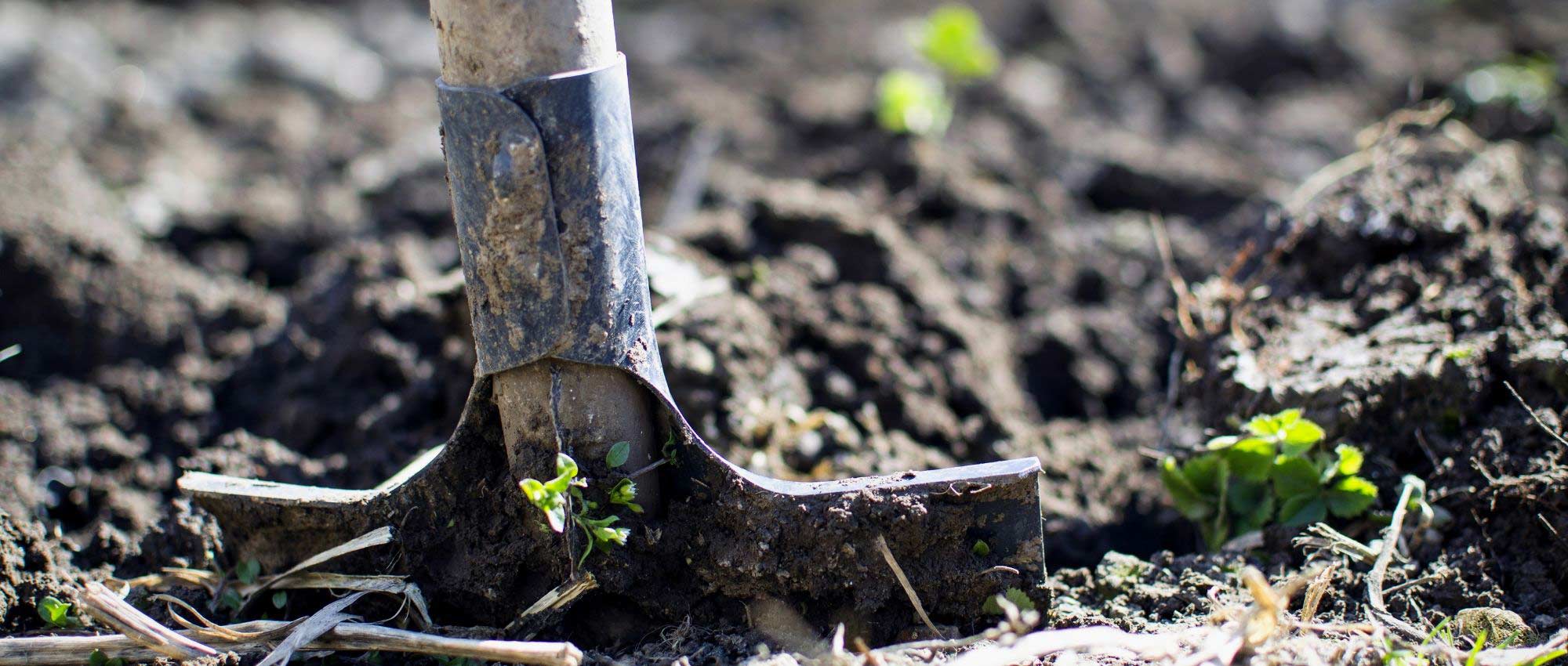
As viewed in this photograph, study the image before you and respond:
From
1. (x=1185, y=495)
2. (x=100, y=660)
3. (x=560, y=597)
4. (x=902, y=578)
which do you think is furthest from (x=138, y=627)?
(x=1185, y=495)

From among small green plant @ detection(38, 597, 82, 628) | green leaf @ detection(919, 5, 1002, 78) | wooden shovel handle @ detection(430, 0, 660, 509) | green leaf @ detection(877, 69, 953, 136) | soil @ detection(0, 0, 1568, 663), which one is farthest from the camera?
green leaf @ detection(919, 5, 1002, 78)

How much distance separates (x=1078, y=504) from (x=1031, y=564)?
1.99ft

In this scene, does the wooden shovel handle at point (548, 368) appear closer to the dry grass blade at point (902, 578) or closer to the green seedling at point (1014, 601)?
the dry grass blade at point (902, 578)

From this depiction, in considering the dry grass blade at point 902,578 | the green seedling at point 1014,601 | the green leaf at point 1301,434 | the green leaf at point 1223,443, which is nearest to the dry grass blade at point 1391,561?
the green leaf at point 1301,434

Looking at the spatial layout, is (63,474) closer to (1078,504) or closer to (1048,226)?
(1078,504)

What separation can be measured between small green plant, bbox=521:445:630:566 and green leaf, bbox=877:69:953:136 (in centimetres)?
241

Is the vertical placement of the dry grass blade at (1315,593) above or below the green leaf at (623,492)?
below

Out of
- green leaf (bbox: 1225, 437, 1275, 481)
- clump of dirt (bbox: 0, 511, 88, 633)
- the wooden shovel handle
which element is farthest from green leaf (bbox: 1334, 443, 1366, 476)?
clump of dirt (bbox: 0, 511, 88, 633)

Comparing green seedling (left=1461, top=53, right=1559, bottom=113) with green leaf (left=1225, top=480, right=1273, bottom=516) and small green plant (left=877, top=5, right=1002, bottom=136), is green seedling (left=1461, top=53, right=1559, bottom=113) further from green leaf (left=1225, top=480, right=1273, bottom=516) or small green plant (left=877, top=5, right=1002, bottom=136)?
green leaf (left=1225, top=480, right=1273, bottom=516)

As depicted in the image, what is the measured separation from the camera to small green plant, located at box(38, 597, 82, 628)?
1762mm

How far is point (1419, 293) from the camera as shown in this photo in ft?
7.39

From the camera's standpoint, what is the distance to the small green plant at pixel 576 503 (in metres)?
1.55

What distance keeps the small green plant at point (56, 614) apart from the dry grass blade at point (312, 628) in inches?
16.3

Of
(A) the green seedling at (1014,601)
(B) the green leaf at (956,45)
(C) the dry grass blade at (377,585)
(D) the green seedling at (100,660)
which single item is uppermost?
(B) the green leaf at (956,45)
